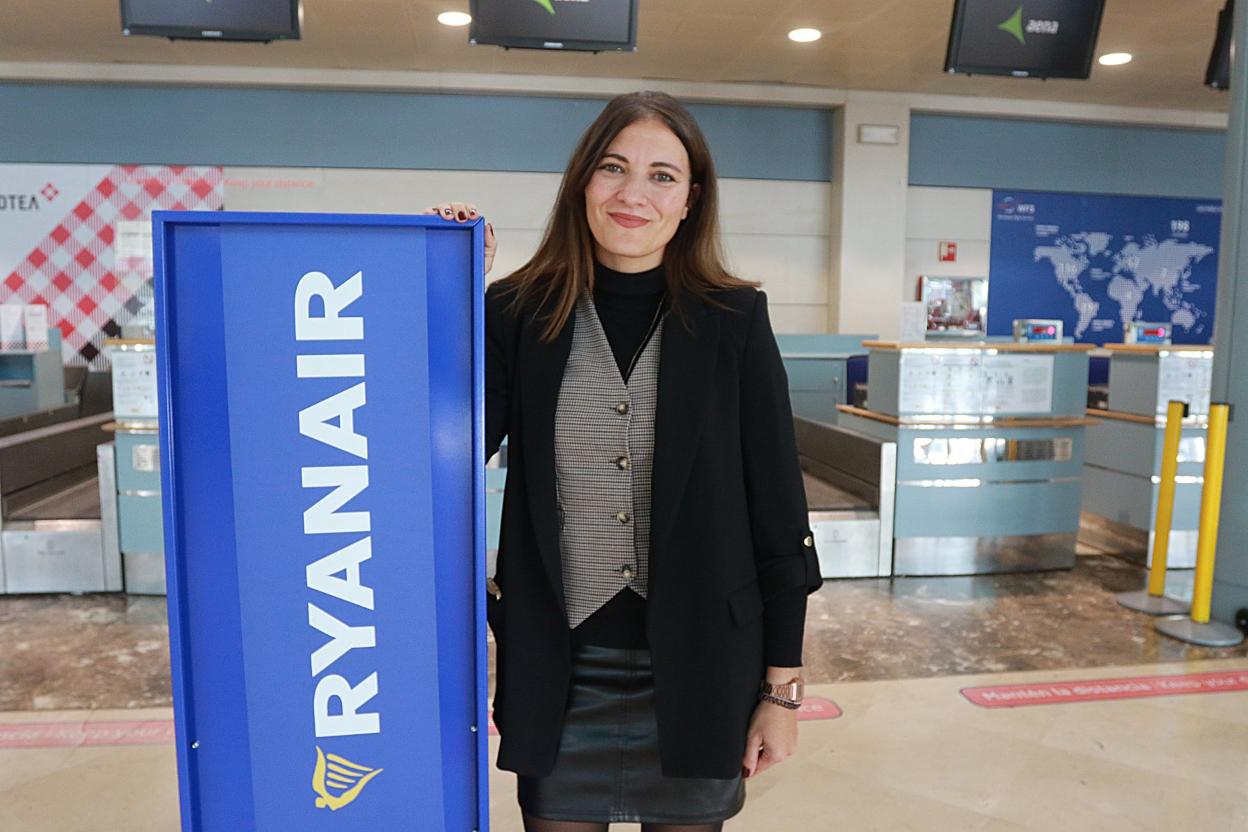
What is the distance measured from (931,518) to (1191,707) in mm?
1741

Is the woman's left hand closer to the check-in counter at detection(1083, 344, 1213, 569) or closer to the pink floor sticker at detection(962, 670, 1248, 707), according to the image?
the pink floor sticker at detection(962, 670, 1248, 707)

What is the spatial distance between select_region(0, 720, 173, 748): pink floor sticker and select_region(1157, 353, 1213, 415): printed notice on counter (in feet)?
15.4

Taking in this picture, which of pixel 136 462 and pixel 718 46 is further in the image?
pixel 718 46

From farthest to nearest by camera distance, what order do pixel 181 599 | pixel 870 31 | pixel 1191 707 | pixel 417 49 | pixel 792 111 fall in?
1. pixel 792 111
2. pixel 417 49
3. pixel 870 31
4. pixel 1191 707
5. pixel 181 599

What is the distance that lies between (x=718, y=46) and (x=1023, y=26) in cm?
274

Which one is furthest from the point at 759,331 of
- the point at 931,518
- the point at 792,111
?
the point at 792,111

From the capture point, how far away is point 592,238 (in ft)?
4.22

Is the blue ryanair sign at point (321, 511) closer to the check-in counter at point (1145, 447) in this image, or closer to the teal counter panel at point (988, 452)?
the teal counter panel at point (988, 452)

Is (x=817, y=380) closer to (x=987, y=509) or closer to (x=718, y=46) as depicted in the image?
(x=718, y=46)

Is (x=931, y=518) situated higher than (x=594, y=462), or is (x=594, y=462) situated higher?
(x=594, y=462)

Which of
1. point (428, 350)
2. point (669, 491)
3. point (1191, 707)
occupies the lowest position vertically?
point (1191, 707)

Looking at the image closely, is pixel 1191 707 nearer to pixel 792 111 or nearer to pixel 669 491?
pixel 669 491

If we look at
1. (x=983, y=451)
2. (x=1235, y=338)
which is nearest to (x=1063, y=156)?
(x=983, y=451)

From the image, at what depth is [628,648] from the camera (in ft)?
4.09
